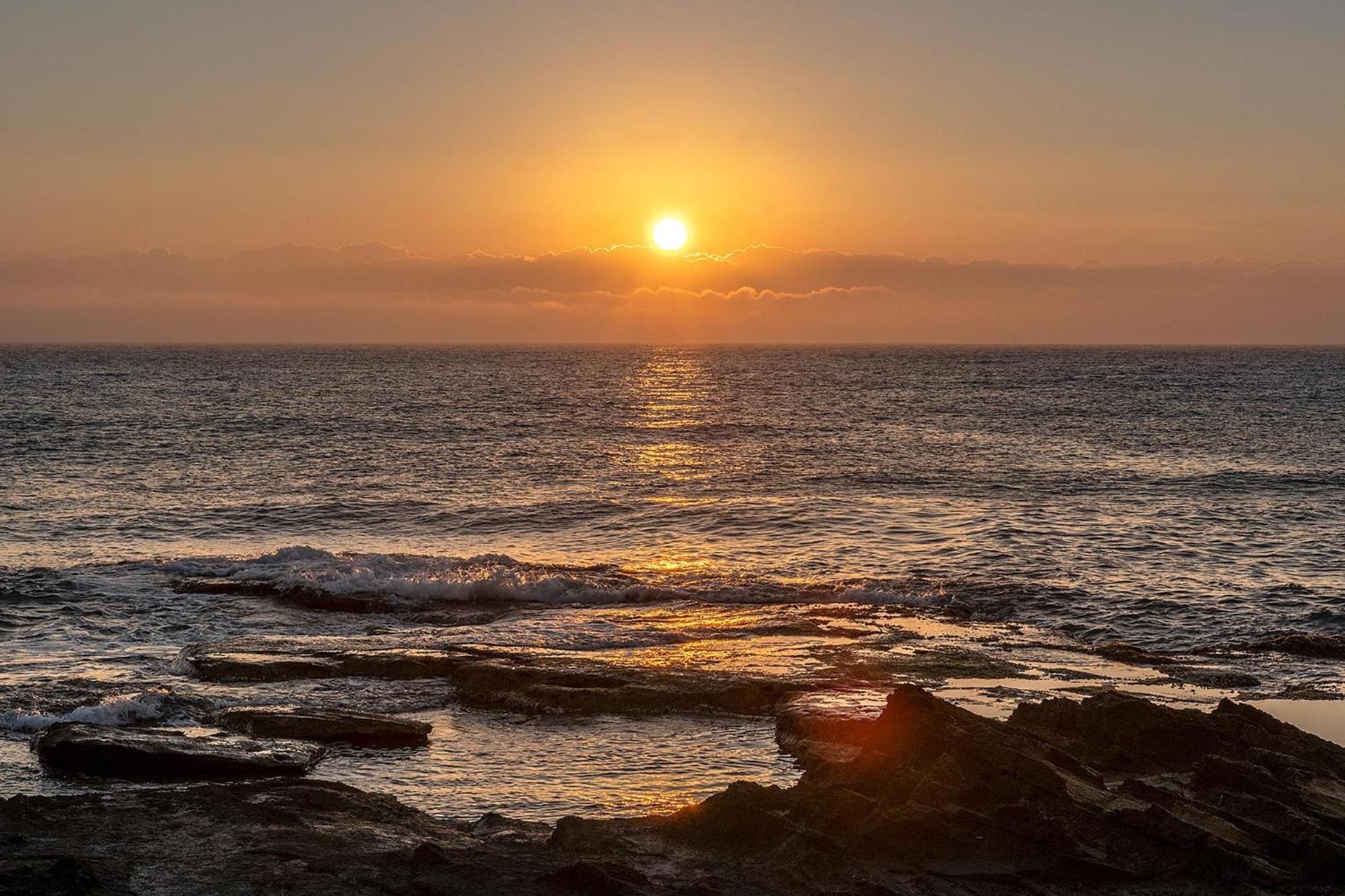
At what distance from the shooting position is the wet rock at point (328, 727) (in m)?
16.6

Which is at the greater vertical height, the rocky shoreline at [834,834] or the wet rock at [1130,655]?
the rocky shoreline at [834,834]

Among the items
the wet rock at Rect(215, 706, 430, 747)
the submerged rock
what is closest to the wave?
the wet rock at Rect(215, 706, 430, 747)

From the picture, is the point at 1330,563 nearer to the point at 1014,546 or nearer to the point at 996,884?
the point at 1014,546

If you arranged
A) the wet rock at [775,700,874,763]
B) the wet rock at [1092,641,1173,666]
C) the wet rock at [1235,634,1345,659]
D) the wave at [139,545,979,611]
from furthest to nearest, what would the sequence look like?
the wave at [139,545,979,611] < the wet rock at [1235,634,1345,659] < the wet rock at [1092,641,1173,666] < the wet rock at [775,700,874,763]

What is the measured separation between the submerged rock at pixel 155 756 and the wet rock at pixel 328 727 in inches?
44.1

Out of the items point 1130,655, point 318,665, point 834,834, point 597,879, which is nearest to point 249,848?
point 597,879

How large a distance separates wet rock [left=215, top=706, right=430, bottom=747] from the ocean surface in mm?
424

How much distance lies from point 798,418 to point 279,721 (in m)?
77.1

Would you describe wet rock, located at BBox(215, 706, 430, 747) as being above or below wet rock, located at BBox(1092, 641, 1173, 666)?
above

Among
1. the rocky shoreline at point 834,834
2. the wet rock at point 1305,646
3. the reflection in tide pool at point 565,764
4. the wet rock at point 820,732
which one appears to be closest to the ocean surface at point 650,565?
the reflection in tide pool at point 565,764

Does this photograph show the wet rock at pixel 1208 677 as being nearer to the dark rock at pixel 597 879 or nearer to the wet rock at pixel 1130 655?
the wet rock at pixel 1130 655

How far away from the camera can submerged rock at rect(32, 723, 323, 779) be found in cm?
1460

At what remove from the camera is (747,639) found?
24562 mm

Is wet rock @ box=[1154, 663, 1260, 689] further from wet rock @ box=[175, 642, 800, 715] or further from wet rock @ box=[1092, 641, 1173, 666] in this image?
wet rock @ box=[175, 642, 800, 715]
